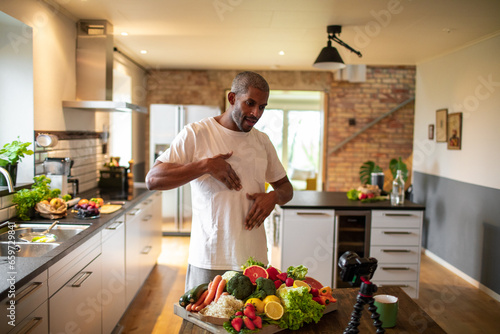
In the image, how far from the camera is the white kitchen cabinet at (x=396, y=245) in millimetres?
3715

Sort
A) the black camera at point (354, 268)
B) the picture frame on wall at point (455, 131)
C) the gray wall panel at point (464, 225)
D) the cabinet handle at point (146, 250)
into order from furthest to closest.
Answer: the picture frame on wall at point (455, 131), the gray wall panel at point (464, 225), the cabinet handle at point (146, 250), the black camera at point (354, 268)

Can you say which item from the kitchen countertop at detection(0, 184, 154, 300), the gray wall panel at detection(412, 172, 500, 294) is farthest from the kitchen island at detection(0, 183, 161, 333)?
the gray wall panel at detection(412, 172, 500, 294)

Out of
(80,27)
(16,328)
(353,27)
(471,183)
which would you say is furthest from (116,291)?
(471,183)

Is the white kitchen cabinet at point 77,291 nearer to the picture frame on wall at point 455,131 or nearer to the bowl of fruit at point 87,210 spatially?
the bowl of fruit at point 87,210

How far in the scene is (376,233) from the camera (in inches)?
146

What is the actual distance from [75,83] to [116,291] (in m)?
2.01

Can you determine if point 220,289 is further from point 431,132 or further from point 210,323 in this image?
point 431,132

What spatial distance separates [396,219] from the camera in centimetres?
372

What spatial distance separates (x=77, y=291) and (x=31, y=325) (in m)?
0.53

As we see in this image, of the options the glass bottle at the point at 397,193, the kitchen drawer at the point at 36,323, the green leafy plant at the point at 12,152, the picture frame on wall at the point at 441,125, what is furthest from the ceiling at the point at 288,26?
the kitchen drawer at the point at 36,323

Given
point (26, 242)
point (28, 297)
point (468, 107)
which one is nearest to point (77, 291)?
point (26, 242)

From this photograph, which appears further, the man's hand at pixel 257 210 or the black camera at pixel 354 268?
the man's hand at pixel 257 210

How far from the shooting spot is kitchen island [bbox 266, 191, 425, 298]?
364 cm

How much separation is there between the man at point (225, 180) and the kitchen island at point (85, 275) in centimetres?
66
